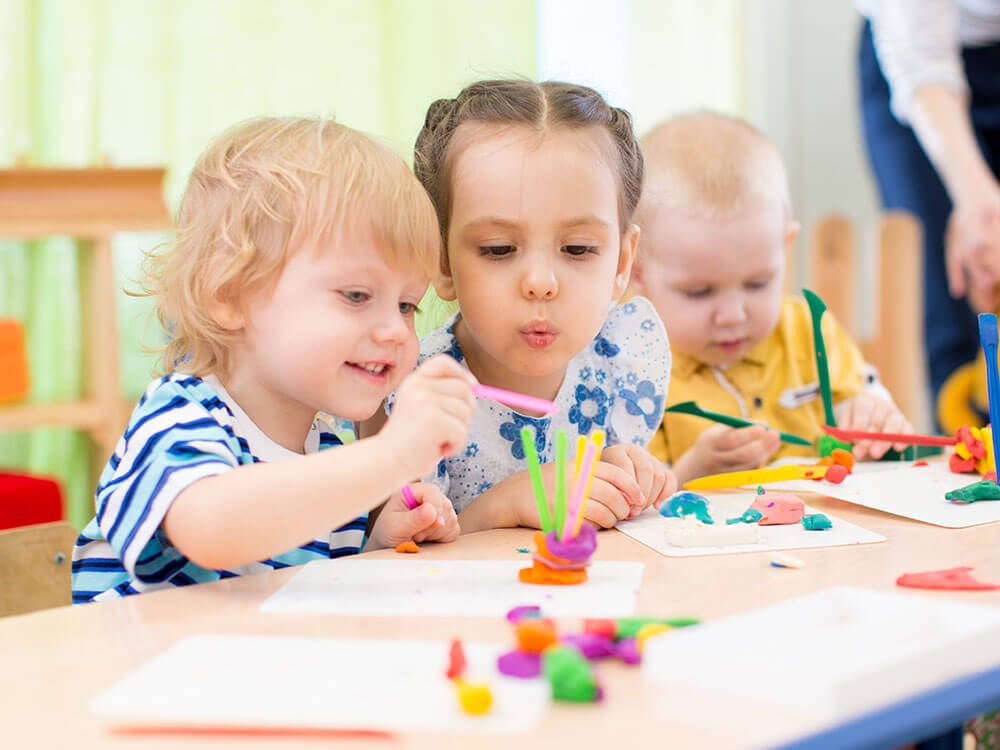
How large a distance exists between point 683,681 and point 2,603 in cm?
66

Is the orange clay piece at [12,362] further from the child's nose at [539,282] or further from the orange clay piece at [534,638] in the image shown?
the orange clay piece at [534,638]

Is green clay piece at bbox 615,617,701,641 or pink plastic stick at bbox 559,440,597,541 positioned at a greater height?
pink plastic stick at bbox 559,440,597,541

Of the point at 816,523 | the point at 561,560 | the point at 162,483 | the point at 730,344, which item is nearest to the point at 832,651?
the point at 561,560

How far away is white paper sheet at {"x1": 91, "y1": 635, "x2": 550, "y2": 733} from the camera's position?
0.44 meters

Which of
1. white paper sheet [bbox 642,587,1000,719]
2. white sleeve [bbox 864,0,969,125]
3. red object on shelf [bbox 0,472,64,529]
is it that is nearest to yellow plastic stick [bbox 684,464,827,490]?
white paper sheet [bbox 642,587,1000,719]

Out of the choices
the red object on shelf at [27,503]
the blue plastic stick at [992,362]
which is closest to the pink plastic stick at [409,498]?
the blue plastic stick at [992,362]

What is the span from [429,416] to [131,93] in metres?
2.03

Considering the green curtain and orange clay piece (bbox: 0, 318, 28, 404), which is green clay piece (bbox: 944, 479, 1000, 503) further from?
orange clay piece (bbox: 0, 318, 28, 404)

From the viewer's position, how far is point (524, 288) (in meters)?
0.97

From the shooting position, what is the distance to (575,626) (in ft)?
1.89

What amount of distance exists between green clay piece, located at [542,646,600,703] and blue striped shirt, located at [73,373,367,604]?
12.6 inches

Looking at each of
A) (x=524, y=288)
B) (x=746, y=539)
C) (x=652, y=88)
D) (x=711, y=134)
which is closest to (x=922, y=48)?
(x=711, y=134)

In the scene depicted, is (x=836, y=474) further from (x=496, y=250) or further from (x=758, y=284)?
(x=758, y=284)

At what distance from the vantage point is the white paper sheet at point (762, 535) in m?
0.75
